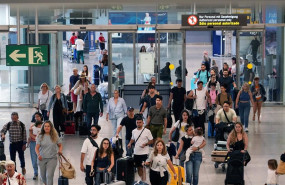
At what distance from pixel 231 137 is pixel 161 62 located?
509 inches

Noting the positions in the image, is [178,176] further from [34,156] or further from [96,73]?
[96,73]

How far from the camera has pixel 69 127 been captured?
2369 centimetres

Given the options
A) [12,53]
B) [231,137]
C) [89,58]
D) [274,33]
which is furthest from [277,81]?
[231,137]

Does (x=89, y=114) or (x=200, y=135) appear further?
(x=89, y=114)

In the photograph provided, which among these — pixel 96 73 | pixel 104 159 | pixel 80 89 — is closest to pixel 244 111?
pixel 80 89

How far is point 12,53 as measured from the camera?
72.4 feet

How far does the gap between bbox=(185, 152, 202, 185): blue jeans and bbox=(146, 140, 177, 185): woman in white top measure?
98 cm

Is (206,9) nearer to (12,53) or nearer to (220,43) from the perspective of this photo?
(220,43)

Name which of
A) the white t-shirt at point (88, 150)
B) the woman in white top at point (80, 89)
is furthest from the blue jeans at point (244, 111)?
the white t-shirt at point (88, 150)

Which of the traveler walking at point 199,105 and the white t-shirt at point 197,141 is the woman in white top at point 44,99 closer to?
the traveler walking at point 199,105

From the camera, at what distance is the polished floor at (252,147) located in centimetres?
1759

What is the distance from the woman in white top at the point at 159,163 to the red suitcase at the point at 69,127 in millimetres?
8644

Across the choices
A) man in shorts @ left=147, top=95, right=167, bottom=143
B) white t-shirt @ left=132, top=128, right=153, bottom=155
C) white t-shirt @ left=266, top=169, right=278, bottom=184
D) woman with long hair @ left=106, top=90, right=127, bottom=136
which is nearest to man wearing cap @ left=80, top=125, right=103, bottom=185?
white t-shirt @ left=132, top=128, right=153, bottom=155

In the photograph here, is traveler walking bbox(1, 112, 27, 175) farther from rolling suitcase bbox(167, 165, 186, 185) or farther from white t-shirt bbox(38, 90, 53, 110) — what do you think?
white t-shirt bbox(38, 90, 53, 110)
